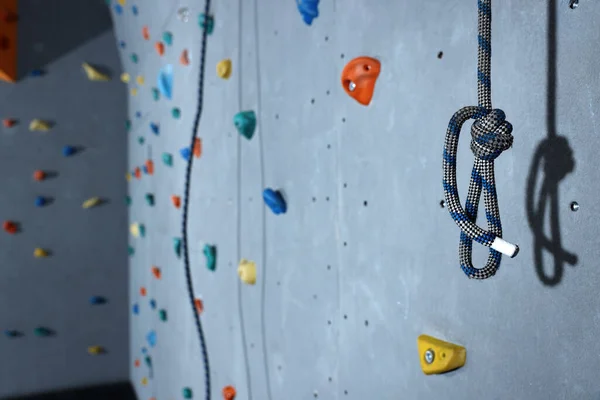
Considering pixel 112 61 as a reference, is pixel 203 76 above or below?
below

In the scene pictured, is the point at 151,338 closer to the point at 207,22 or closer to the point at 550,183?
the point at 207,22

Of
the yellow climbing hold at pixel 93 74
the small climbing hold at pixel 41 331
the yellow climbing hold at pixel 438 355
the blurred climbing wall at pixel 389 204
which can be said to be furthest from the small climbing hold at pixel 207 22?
the small climbing hold at pixel 41 331

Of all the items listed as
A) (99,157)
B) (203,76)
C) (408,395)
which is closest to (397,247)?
(408,395)

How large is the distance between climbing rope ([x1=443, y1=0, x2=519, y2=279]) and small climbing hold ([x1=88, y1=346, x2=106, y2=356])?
2.61m

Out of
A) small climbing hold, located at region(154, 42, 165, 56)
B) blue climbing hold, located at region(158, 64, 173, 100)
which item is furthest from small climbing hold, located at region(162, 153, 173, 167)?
small climbing hold, located at region(154, 42, 165, 56)

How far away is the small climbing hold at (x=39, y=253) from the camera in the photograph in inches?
106

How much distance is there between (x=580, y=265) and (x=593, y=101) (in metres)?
0.12

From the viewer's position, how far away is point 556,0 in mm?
460

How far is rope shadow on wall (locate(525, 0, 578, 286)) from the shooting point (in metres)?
0.46

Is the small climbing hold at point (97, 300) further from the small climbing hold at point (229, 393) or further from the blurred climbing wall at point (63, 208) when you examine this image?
the small climbing hold at point (229, 393)

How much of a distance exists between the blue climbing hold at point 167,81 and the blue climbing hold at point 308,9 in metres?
0.93

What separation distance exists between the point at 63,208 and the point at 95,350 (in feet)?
2.19

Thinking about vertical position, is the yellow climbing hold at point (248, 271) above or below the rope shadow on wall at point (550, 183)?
below

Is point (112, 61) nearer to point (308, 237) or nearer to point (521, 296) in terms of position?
point (308, 237)
